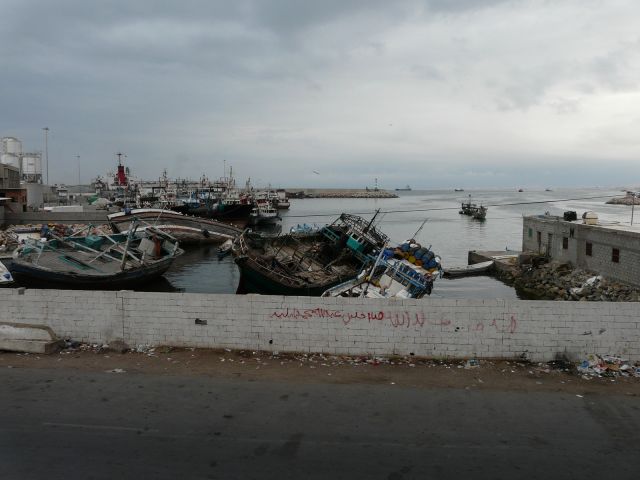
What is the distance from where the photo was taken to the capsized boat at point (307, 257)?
21.4 metres

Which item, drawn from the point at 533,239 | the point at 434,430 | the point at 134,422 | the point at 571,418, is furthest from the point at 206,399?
the point at 533,239

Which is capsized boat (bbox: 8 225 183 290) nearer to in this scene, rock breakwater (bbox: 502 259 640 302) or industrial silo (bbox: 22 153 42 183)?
rock breakwater (bbox: 502 259 640 302)

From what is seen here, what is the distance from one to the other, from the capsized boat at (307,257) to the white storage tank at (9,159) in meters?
57.6

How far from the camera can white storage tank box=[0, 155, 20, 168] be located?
6862cm

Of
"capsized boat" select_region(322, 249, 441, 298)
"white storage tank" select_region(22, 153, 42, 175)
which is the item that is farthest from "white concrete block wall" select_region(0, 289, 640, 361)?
"white storage tank" select_region(22, 153, 42, 175)

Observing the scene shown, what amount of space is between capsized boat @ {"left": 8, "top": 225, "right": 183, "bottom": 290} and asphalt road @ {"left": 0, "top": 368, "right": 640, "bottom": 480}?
15.2 m

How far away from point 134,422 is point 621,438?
6744 millimetres

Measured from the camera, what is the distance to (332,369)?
965 centimetres

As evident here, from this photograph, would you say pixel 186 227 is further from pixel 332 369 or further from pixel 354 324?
pixel 332 369

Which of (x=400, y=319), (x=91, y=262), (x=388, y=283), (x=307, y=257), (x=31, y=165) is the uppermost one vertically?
(x=31, y=165)

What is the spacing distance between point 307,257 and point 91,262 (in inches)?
434

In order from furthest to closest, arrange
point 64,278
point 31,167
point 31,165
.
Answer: point 31,165 → point 31,167 → point 64,278

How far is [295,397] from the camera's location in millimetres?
8297

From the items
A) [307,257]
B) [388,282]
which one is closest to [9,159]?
[307,257]
